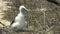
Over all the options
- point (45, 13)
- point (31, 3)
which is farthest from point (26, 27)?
point (31, 3)

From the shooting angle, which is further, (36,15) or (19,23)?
(36,15)

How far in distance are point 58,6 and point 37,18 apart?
1.47 meters

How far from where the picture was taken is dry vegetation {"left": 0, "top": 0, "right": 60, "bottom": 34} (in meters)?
6.82

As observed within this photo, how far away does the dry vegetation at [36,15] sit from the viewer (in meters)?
6.82

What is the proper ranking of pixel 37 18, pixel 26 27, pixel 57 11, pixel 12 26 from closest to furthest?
pixel 12 26
pixel 26 27
pixel 37 18
pixel 57 11

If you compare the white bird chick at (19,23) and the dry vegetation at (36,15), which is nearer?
the white bird chick at (19,23)

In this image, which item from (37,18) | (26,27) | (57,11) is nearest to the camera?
(26,27)

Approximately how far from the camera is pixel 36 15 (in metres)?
7.88

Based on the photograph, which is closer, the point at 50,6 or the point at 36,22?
the point at 36,22

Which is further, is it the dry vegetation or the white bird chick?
the dry vegetation

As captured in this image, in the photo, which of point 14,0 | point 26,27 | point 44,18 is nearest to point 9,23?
point 26,27

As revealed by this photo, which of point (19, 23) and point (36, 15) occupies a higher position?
point (19, 23)

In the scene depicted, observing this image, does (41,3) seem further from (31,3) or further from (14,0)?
(14,0)

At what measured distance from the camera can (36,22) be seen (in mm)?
7281
